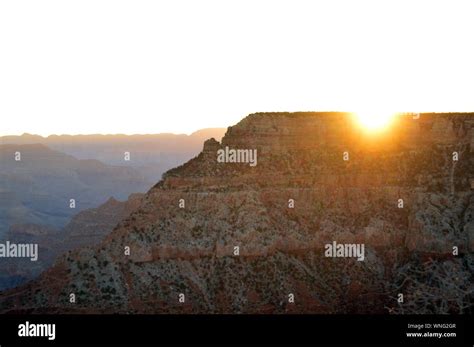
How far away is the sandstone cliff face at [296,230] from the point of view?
64.7m

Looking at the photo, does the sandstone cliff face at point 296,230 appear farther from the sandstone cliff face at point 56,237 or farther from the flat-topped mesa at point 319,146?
the sandstone cliff face at point 56,237

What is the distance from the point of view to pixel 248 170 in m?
75.3

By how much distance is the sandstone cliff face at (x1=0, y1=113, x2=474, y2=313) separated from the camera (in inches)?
2547

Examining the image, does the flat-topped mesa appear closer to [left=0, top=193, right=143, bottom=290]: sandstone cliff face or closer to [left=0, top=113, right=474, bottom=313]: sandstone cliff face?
[left=0, top=113, right=474, bottom=313]: sandstone cliff face

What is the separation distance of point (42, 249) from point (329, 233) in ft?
248

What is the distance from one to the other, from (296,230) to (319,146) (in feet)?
35.4

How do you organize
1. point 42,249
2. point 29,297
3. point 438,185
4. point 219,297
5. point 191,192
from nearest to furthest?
point 29,297 < point 219,297 < point 191,192 < point 438,185 < point 42,249

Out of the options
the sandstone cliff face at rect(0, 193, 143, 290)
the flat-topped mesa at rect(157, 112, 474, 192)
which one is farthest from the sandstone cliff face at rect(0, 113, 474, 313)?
the sandstone cliff face at rect(0, 193, 143, 290)

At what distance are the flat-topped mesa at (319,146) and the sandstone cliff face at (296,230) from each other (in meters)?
0.13

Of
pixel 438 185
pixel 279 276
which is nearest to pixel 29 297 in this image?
pixel 279 276

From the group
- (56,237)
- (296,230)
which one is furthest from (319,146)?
(56,237)

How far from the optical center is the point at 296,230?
7331 cm

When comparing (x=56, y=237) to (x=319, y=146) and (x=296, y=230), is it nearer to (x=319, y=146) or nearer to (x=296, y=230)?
(x=319, y=146)

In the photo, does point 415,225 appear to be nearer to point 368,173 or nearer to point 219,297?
point 368,173
